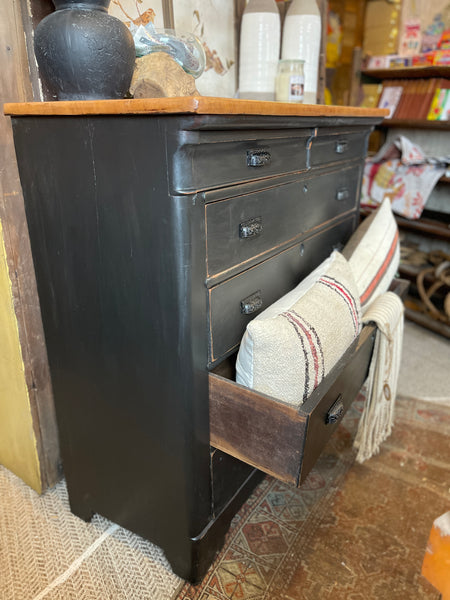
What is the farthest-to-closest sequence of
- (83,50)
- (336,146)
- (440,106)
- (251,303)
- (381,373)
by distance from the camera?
1. (440,106)
2. (336,146)
3. (381,373)
4. (251,303)
5. (83,50)

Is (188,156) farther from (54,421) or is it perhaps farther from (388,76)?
(388,76)

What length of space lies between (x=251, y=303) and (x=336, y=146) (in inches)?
26.6

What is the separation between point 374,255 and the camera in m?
1.45

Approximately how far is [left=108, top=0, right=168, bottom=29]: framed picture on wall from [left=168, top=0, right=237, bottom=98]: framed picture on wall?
0.20ft

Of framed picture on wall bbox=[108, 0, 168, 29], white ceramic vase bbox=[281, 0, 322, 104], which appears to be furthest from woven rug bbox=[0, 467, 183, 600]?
white ceramic vase bbox=[281, 0, 322, 104]

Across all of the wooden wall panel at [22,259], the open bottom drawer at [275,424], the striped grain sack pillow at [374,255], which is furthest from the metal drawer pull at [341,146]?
the wooden wall panel at [22,259]

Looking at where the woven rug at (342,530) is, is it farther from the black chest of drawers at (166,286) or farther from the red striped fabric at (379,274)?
the red striped fabric at (379,274)

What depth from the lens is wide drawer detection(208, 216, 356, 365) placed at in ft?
3.06

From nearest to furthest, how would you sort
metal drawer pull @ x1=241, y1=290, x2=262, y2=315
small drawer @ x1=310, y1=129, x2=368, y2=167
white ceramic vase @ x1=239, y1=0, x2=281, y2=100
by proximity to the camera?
metal drawer pull @ x1=241, y1=290, x2=262, y2=315, small drawer @ x1=310, y1=129, x2=368, y2=167, white ceramic vase @ x1=239, y1=0, x2=281, y2=100

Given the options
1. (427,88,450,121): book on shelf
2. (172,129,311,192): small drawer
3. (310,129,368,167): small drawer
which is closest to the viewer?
(172,129,311,192): small drawer

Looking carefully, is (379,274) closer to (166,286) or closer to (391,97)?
(166,286)

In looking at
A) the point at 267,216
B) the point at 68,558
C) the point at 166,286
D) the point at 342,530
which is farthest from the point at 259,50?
the point at 68,558

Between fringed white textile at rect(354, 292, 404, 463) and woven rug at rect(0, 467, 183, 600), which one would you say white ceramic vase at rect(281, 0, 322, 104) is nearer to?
fringed white textile at rect(354, 292, 404, 463)

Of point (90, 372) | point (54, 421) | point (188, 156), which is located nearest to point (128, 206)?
point (188, 156)
